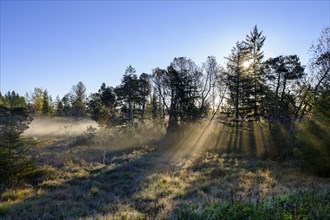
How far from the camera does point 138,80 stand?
138 feet

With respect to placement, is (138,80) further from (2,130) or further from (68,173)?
(2,130)

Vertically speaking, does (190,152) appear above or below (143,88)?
below

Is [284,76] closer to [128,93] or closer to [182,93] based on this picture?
[182,93]

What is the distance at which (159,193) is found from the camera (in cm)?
1145

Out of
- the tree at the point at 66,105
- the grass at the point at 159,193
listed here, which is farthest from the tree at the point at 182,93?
the tree at the point at 66,105

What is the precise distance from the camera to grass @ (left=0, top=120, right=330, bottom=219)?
6.65 meters

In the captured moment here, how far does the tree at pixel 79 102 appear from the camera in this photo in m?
64.8

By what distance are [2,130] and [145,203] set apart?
7.73 metres

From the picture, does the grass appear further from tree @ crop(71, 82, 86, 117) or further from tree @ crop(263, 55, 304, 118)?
tree @ crop(71, 82, 86, 117)

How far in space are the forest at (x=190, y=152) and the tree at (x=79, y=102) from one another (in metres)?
11.3

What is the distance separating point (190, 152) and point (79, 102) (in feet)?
145

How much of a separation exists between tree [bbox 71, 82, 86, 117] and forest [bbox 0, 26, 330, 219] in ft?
37.1

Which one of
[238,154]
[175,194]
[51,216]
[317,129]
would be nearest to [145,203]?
[175,194]

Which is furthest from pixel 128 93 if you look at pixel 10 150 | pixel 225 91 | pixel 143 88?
pixel 10 150
